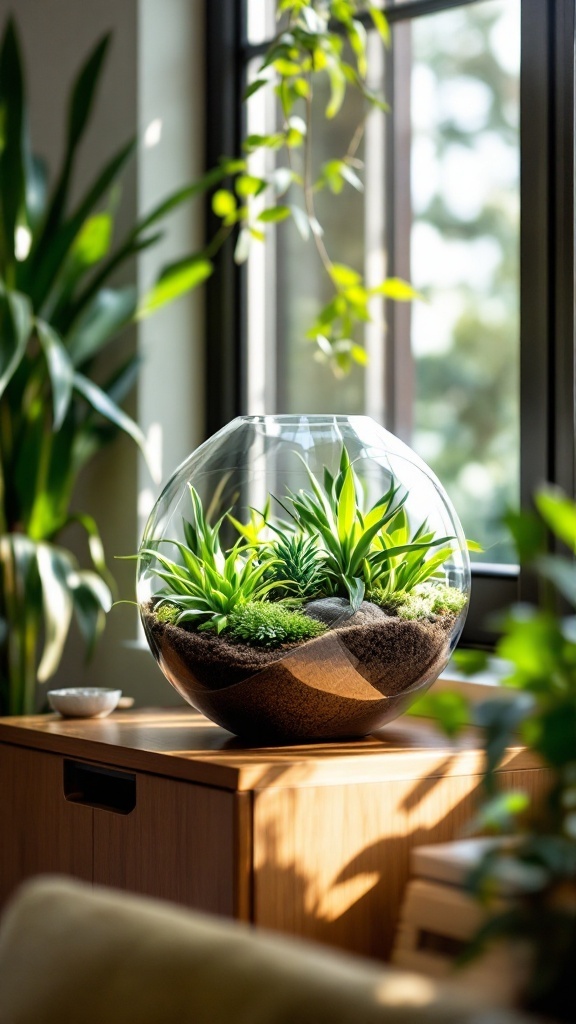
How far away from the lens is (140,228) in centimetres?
206

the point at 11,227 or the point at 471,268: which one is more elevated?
the point at 471,268

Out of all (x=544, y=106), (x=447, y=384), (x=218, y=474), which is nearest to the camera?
(x=218, y=474)

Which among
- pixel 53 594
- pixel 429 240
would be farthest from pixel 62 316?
pixel 429 240

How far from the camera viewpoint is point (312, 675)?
4.07 ft

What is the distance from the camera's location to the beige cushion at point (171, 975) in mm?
590

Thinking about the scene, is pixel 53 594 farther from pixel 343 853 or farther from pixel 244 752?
pixel 343 853

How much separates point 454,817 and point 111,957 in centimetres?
64

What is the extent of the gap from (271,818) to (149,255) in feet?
4.22

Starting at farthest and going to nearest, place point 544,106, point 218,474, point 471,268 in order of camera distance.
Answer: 1. point 471,268
2. point 544,106
3. point 218,474

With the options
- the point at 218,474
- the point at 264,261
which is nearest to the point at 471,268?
the point at 264,261

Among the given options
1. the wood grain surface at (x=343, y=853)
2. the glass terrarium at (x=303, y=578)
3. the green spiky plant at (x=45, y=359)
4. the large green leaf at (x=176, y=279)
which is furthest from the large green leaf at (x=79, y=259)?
the wood grain surface at (x=343, y=853)

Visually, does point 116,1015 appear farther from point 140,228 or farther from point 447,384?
point 447,384

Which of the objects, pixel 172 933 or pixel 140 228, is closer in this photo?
pixel 172 933

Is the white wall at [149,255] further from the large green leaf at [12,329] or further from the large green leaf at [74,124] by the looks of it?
the large green leaf at [12,329]
